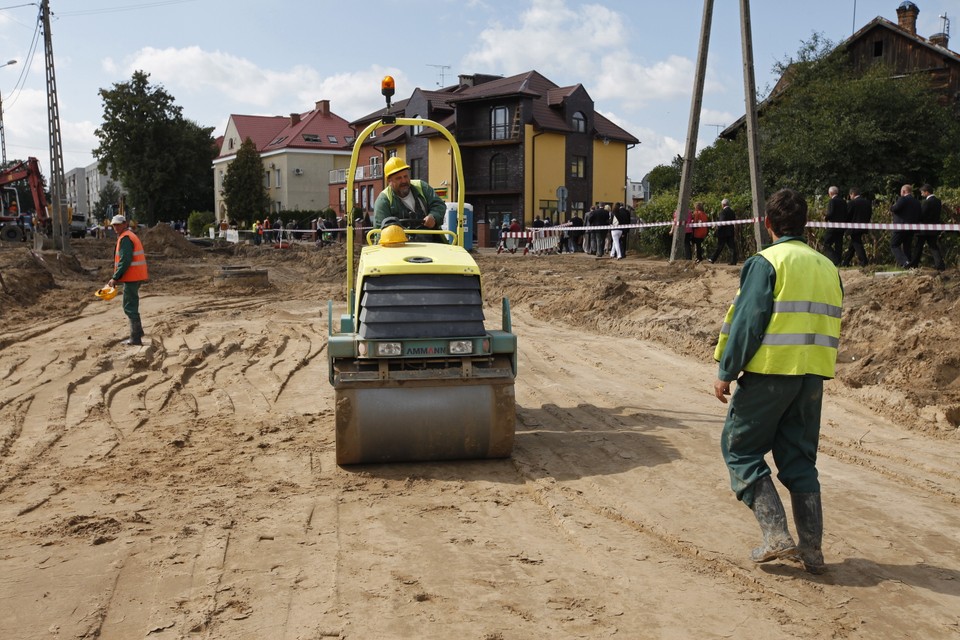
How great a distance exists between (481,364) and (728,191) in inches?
1082

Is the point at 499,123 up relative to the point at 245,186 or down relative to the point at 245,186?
up

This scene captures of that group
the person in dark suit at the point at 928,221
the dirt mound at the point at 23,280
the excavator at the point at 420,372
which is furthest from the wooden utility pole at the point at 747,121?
the dirt mound at the point at 23,280

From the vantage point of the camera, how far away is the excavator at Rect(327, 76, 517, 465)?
633cm

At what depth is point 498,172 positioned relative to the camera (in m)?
50.6

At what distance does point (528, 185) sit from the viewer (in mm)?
49719

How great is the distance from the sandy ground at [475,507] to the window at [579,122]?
1631 inches

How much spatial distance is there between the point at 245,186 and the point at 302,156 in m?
5.74

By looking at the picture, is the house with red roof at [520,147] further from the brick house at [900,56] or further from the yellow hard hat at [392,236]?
the yellow hard hat at [392,236]

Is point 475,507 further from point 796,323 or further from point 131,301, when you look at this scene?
point 131,301

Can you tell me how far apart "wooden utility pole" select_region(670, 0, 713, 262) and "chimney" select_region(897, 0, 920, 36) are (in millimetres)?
26693

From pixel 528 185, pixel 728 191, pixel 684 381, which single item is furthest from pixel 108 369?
pixel 528 185

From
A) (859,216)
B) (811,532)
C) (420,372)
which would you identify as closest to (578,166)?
(859,216)

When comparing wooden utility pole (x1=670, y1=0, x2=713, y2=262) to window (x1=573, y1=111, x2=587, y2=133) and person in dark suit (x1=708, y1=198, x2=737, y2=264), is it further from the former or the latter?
window (x1=573, y1=111, x2=587, y2=133)

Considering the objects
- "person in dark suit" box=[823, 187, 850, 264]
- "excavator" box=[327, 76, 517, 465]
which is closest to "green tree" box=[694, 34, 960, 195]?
"person in dark suit" box=[823, 187, 850, 264]
